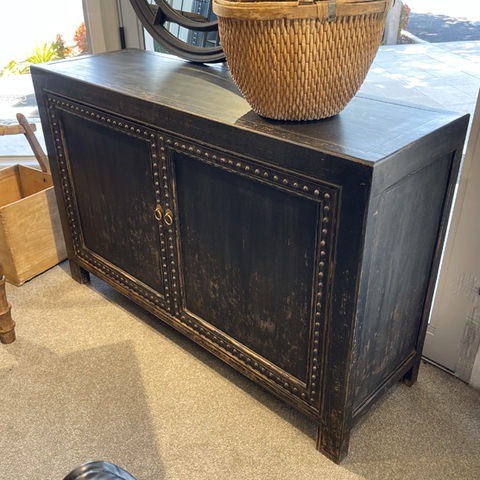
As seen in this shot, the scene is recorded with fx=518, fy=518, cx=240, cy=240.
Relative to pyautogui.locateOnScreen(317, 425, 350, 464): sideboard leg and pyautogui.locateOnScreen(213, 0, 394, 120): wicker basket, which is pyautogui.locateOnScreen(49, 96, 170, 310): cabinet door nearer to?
pyautogui.locateOnScreen(213, 0, 394, 120): wicker basket

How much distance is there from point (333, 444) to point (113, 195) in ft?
3.77

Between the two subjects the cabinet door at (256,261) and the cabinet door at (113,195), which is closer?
the cabinet door at (256,261)

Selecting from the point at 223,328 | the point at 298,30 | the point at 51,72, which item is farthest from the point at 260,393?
the point at 51,72

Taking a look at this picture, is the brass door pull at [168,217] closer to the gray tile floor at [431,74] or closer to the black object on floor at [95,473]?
the gray tile floor at [431,74]

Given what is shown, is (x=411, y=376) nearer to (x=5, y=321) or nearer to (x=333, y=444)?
(x=333, y=444)

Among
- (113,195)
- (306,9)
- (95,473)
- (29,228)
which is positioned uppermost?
(306,9)

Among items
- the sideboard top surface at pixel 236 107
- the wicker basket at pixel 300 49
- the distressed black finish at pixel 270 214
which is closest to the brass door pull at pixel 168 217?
the distressed black finish at pixel 270 214

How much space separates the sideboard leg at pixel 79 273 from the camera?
7.93 feet

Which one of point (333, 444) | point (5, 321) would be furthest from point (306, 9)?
point (5, 321)

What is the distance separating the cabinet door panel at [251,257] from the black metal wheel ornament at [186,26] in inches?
21.2

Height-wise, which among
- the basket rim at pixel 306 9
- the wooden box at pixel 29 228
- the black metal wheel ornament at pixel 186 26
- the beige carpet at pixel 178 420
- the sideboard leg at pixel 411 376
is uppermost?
the basket rim at pixel 306 9

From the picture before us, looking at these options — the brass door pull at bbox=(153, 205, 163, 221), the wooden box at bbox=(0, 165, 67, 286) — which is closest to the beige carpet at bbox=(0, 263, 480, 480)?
the wooden box at bbox=(0, 165, 67, 286)

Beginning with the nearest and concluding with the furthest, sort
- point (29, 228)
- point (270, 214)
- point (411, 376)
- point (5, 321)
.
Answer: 1. point (270, 214)
2. point (411, 376)
3. point (5, 321)
4. point (29, 228)

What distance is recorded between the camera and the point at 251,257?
152 centimetres
